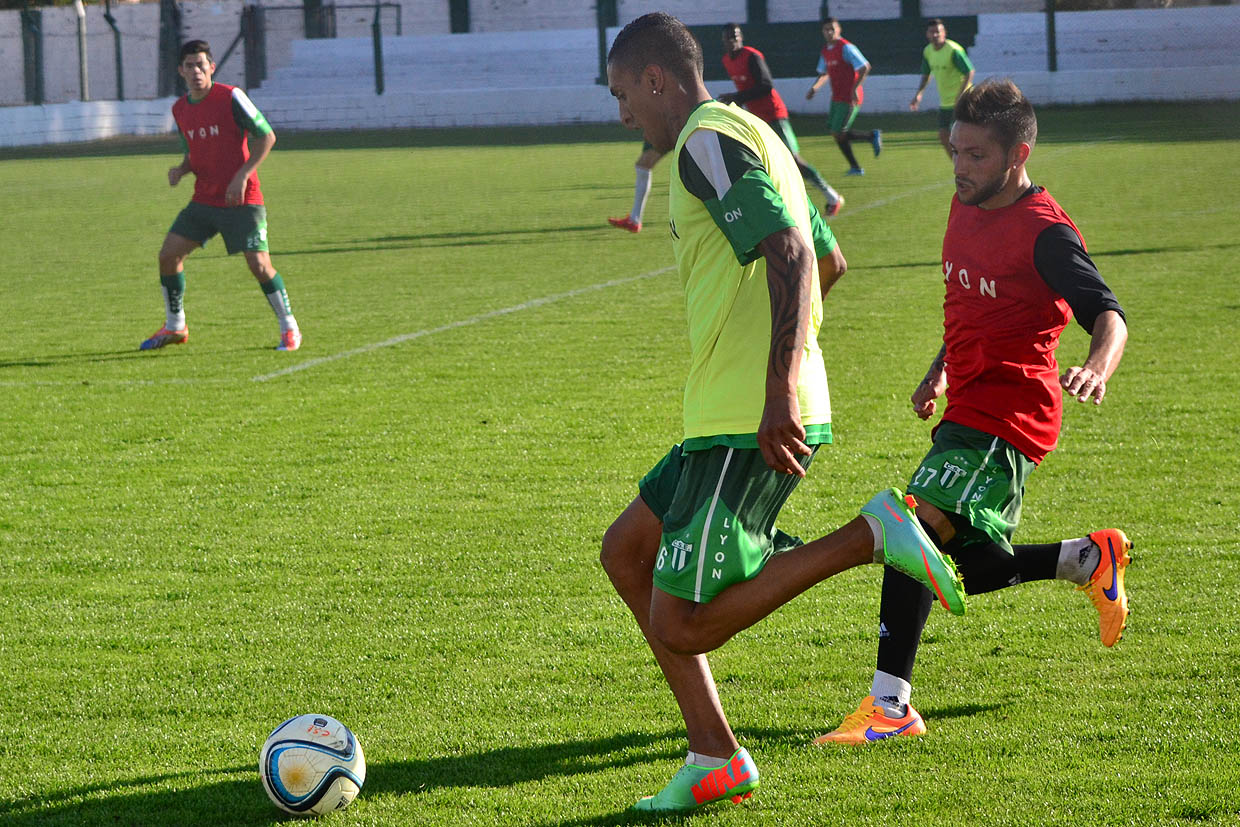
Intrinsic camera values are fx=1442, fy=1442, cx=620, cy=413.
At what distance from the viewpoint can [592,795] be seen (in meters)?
3.55

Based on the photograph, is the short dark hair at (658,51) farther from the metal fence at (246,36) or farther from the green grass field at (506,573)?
the metal fence at (246,36)

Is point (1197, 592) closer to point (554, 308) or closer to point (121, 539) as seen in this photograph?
point (121, 539)

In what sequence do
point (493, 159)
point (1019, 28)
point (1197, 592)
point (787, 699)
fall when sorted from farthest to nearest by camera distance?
1. point (1019, 28)
2. point (493, 159)
3. point (1197, 592)
4. point (787, 699)

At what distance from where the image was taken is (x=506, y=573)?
5.39m

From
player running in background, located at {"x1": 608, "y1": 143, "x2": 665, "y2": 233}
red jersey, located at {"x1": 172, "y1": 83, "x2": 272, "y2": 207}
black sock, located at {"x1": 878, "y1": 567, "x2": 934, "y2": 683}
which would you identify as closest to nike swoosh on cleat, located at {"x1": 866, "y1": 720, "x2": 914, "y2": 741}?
black sock, located at {"x1": 878, "y1": 567, "x2": 934, "y2": 683}

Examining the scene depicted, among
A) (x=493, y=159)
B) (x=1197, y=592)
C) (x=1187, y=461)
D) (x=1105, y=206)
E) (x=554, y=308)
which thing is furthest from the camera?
(x=493, y=159)

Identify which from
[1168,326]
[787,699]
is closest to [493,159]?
[1168,326]

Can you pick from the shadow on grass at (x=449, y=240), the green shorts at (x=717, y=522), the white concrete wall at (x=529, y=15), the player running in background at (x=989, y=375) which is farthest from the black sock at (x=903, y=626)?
the white concrete wall at (x=529, y=15)

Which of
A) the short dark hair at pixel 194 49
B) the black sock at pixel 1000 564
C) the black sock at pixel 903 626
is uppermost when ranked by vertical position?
the short dark hair at pixel 194 49

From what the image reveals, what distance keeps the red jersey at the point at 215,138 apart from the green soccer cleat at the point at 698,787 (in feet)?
24.5

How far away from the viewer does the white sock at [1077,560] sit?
4066mm

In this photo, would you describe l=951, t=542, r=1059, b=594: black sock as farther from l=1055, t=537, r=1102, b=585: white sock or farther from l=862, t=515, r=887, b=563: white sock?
l=862, t=515, r=887, b=563: white sock

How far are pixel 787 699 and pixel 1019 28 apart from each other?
4079 cm

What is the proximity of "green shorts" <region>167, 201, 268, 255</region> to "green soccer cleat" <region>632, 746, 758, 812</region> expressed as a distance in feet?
23.7
